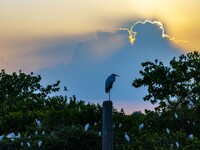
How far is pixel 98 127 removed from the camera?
66.7 feet

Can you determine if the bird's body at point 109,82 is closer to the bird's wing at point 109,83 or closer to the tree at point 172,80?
the bird's wing at point 109,83

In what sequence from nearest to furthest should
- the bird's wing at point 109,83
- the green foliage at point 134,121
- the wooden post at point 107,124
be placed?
the wooden post at point 107,124 → the bird's wing at point 109,83 → the green foliage at point 134,121

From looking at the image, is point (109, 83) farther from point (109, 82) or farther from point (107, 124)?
point (107, 124)

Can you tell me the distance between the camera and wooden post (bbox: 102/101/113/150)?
9.98m

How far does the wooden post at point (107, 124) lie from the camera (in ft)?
32.7

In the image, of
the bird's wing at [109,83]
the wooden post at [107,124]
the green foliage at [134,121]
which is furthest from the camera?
the green foliage at [134,121]

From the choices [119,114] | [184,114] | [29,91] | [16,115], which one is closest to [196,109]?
[184,114]

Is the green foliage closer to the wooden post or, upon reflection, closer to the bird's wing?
the bird's wing

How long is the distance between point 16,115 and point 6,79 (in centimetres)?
1662

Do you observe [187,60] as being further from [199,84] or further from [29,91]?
[29,91]

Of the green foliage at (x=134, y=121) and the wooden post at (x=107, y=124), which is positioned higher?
the green foliage at (x=134, y=121)

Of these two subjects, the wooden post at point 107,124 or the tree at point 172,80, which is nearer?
the wooden post at point 107,124

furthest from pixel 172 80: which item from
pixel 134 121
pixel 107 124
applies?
pixel 107 124

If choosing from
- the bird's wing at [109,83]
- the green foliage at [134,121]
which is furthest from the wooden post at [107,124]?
the green foliage at [134,121]
